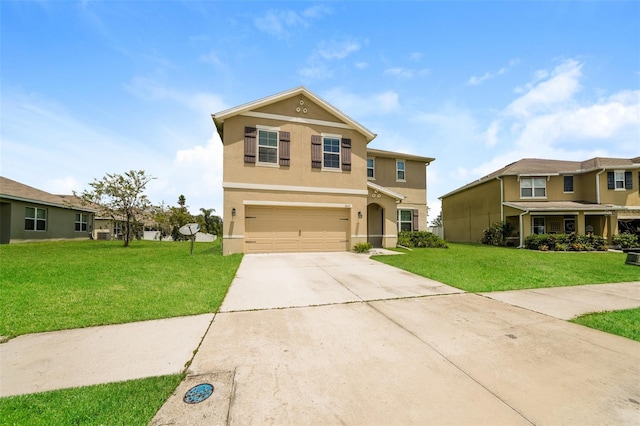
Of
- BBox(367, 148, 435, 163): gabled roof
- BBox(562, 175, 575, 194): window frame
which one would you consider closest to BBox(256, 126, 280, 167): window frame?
BBox(367, 148, 435, 163): gabled roof

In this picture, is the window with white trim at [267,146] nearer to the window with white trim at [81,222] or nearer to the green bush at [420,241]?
the green bush at [420,241]

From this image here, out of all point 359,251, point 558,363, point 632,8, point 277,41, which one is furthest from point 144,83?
point 632,8

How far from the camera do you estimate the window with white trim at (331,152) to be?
1323cm

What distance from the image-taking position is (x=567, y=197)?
19.7 m

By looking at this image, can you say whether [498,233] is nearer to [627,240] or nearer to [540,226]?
[540,226]

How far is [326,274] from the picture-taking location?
772cm

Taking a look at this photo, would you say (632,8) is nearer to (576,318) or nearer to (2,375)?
(576,318)

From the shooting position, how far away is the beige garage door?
12180 millimetres

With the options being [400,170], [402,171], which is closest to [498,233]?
[402,171]

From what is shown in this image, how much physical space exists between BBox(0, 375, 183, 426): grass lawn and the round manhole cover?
0.19 m

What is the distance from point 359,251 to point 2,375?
1117 cm

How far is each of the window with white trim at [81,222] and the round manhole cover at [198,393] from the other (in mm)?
28435

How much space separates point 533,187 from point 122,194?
2802cm

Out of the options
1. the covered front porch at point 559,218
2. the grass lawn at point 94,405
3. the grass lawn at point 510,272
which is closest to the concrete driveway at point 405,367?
the grass lawn at point 94,405
